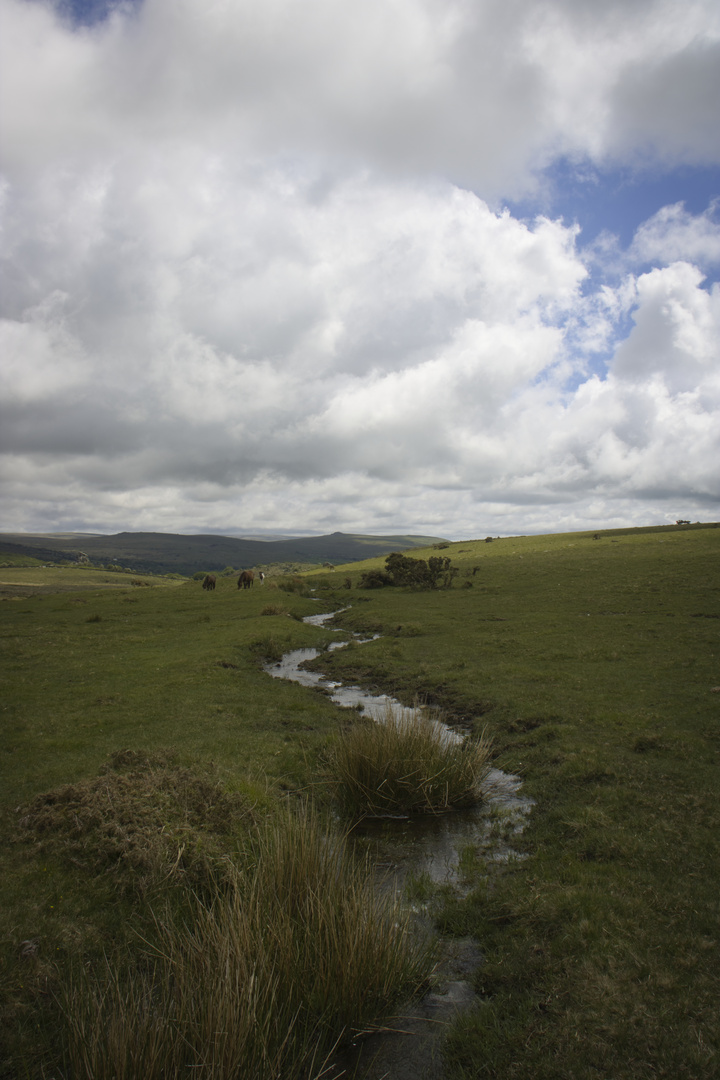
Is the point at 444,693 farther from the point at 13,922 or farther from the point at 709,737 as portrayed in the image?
the point at 13,922

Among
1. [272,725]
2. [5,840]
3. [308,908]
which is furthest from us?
[272,725]

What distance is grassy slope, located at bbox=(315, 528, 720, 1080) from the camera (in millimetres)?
5363

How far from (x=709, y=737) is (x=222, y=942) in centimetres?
1250

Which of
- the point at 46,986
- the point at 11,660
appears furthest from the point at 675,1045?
the point at 11,660

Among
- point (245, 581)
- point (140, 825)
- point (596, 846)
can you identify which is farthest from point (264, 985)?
point (245, 581)

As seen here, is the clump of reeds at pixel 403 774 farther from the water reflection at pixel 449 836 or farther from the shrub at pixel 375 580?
the shrub at pixel 375 580

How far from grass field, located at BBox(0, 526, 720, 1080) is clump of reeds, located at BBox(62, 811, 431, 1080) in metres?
0.93

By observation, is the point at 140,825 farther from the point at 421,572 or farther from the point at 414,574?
the point at 414,574

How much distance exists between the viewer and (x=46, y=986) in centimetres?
599

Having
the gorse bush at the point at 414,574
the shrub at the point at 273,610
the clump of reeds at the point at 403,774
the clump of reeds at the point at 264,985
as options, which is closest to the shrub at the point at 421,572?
the gorse bush at the point at 414,574

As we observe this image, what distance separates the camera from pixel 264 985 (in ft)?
17.3

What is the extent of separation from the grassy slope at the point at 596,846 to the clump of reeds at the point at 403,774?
1.56 m

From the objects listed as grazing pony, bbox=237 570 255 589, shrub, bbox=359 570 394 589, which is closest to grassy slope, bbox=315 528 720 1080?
shrub, bbox=359 570 394 589

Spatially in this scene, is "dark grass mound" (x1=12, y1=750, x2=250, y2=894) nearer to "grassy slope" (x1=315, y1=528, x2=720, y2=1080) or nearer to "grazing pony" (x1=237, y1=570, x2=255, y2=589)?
"grassy slope" (x1=315, y1=528, x2=720, y2=1080)
